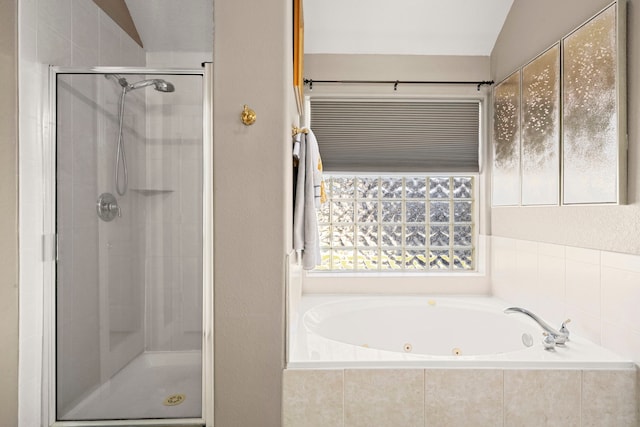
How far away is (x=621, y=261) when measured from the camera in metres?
1.68

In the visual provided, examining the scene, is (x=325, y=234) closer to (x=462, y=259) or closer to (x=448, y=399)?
(x=462, y=259)

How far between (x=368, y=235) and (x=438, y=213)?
0.53 metres

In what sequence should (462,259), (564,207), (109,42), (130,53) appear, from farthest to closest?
(462,259) → (130,53) → (109,42) → (564,207)

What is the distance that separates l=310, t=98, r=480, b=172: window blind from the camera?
2809 millimetres

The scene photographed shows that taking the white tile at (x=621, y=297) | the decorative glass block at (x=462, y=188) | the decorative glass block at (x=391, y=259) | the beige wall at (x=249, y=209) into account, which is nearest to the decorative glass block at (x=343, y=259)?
the decorative glass block at (x=391, y=259)

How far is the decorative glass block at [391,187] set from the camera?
2934 mm

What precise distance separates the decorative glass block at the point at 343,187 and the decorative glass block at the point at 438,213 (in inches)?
22.7

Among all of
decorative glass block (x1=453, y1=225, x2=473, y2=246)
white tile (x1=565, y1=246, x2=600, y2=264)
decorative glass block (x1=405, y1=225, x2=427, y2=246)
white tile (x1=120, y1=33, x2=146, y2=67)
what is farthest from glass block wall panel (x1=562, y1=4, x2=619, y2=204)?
white tile (x1=120, y1=33, x2=146, y2=67)

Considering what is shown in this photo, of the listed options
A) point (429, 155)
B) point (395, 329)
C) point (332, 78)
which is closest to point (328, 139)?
point (332, 78)

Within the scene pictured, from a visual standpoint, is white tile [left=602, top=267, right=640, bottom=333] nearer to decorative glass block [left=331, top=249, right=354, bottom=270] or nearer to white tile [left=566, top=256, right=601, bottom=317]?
white tile [left=566, top=256, right=601, bottom=317]

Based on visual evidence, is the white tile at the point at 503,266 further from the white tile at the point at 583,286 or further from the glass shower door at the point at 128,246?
the glass shower door at the point at 128,246

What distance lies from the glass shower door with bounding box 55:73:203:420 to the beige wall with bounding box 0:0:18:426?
19 cm

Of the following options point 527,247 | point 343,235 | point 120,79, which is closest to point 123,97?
point 120,79

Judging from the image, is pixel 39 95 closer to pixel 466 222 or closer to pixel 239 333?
pixel 239 333
